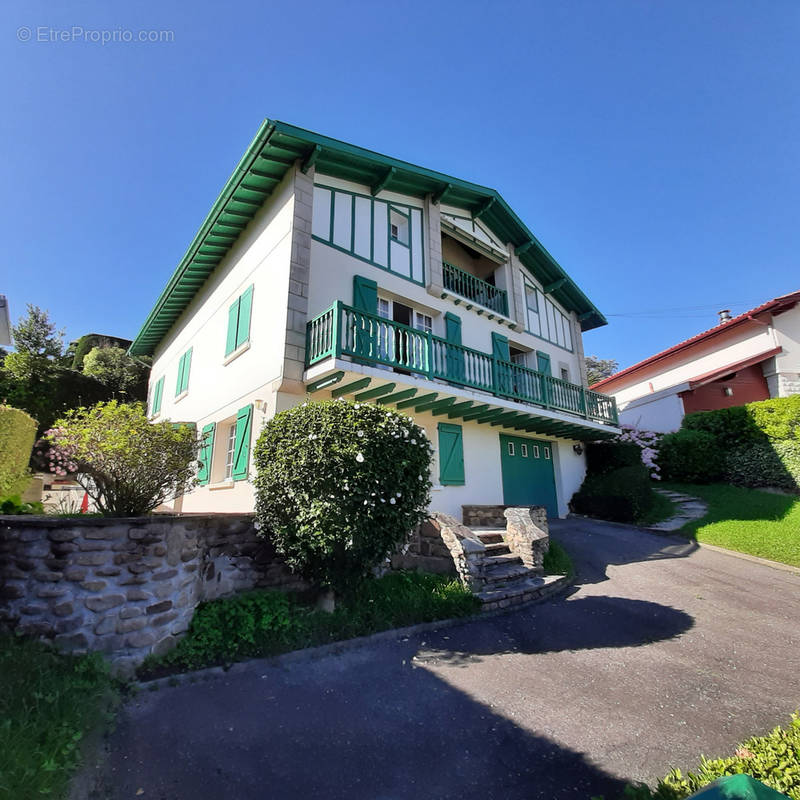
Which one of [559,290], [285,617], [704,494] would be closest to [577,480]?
[704,494]

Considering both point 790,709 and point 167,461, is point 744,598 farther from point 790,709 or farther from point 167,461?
point 167,461

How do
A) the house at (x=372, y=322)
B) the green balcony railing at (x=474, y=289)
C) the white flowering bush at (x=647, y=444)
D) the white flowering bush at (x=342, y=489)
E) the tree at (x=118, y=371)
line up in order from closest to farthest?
the white flowering bush at (x=342, y=489)
the house at (x=372, y=322)
the green balcony railing at (x=474, y=289)
the white flowering bush at (x=647, y=444)
the tree at (x=118, y=371)

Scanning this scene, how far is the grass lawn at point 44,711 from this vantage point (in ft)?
7.23

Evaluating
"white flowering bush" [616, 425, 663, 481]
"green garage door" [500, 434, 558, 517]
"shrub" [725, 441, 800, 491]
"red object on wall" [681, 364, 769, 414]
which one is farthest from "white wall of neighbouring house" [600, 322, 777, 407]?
"green garage door" [500, 434, 558, 517]

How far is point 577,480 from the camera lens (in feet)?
43.6

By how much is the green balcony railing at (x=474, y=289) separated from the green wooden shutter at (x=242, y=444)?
5.94m

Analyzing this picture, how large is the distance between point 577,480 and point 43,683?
13.1m

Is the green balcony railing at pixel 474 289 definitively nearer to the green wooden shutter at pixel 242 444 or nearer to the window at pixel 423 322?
the window at pixel 423 322

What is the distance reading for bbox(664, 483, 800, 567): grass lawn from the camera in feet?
26.2

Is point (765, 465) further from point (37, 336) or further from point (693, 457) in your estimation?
point (37, 336)

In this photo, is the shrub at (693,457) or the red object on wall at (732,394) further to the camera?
the red object on wall at (732,394)

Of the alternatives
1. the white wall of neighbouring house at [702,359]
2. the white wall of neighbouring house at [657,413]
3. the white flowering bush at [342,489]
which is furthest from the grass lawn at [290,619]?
the white wall of neighbouring house at [702,359]

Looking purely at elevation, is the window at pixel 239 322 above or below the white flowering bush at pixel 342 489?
above

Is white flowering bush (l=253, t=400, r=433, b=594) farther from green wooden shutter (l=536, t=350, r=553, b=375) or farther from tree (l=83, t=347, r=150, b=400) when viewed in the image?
tree (l=83, t=347, r=150, b=400)
